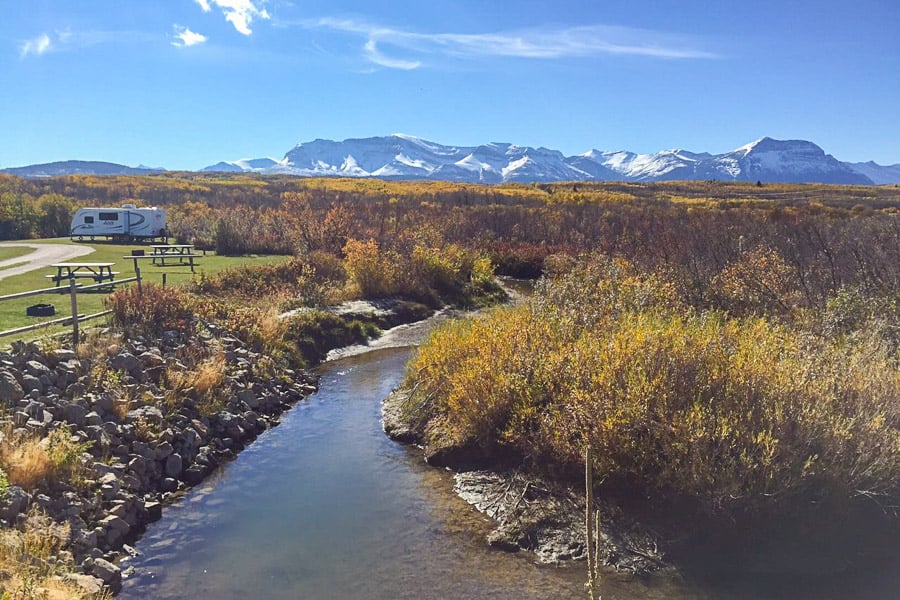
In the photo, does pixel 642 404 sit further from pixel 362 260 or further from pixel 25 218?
pixel 25 218

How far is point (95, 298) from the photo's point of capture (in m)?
18.1

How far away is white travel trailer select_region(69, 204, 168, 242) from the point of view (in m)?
37.5

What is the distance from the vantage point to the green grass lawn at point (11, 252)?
27191 millimetres

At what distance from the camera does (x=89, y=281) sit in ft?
67.9

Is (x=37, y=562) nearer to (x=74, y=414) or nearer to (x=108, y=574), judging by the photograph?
(x=108, y=574)

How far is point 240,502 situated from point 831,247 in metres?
15.8

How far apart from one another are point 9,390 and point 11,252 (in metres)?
22.5

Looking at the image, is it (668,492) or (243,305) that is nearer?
(668,492)

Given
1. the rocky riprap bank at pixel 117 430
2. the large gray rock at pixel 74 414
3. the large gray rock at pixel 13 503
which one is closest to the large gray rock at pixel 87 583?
the rocky riprap bank at pixel 117 430

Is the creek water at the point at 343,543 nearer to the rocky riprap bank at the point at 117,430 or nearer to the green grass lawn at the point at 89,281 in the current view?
the rocky riprap bank at the point at 117,430

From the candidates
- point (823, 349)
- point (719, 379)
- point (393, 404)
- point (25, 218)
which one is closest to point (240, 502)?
point (393, 404)

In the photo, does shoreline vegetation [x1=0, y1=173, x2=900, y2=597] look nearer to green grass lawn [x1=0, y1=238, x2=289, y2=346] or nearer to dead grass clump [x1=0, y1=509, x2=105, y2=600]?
dead grass clump [x1=0, y1=509, x2=105, y2=600]

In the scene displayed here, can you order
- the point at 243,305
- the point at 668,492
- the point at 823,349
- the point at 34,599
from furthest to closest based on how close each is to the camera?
the point at 243,305
the point at 823,349
the point at 668,492
the point at 34,599

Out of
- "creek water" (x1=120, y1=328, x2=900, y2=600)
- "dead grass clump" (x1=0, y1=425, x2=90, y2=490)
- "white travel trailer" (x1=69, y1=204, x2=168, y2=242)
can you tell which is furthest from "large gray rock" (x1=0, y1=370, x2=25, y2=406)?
"white travel trailer" (x1=69, y1=204, x2=168, y2=242)
